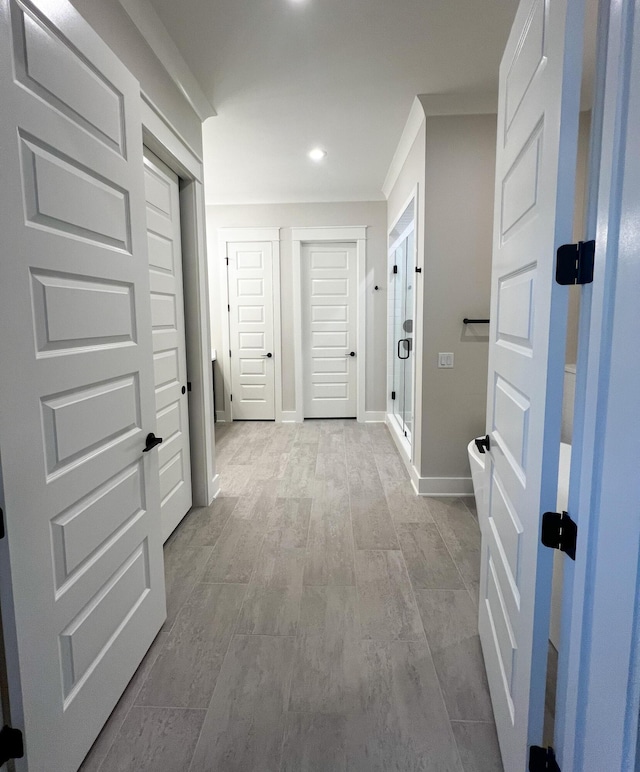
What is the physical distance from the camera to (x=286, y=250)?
17.5 feet

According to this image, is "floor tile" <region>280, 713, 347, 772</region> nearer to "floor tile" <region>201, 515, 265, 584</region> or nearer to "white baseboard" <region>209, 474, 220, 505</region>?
"floor tile" <region>201, 515, 265, 584</region>

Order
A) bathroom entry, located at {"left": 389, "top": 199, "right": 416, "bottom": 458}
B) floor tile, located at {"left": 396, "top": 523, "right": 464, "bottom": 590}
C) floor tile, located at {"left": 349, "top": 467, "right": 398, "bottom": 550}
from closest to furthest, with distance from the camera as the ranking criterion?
floor tile, located at {"left": 396, "top": 523, "right": 464, "bottom": 590} < floor tile, located at {"left": 349, "top": 467, "right": 398, "bottom": 550} < bathroom entry, located at {"left": 389, "top": 199, "right": 416, "bottom": 458}

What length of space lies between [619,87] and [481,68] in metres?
2.35

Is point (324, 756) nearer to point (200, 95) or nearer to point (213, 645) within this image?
point (213, 645)

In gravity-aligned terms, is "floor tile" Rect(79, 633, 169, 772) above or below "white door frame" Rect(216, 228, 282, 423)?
below

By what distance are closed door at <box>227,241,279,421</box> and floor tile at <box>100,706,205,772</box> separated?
13.9 ft

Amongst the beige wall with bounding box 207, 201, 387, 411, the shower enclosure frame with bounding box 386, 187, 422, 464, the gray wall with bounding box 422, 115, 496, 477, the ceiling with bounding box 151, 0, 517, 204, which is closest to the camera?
the ceiling with bounding box 151, 0, 517, 204

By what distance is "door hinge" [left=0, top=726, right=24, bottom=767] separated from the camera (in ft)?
3.21

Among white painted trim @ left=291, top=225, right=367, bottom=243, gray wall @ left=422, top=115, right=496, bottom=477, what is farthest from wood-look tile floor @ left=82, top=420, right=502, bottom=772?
white painted trim @ left=291, top=225, right=367, bottom=243

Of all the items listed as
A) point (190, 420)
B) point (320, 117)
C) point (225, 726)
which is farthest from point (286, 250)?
point (225, 726)

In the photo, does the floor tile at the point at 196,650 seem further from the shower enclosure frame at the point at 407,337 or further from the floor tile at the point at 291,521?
the shower enclosure frame at the point at 407,337

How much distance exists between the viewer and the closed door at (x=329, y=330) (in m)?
5.41

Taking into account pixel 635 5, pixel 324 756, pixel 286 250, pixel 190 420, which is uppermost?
pixel 286 250

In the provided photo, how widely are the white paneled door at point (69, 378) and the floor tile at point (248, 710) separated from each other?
0.34 m
